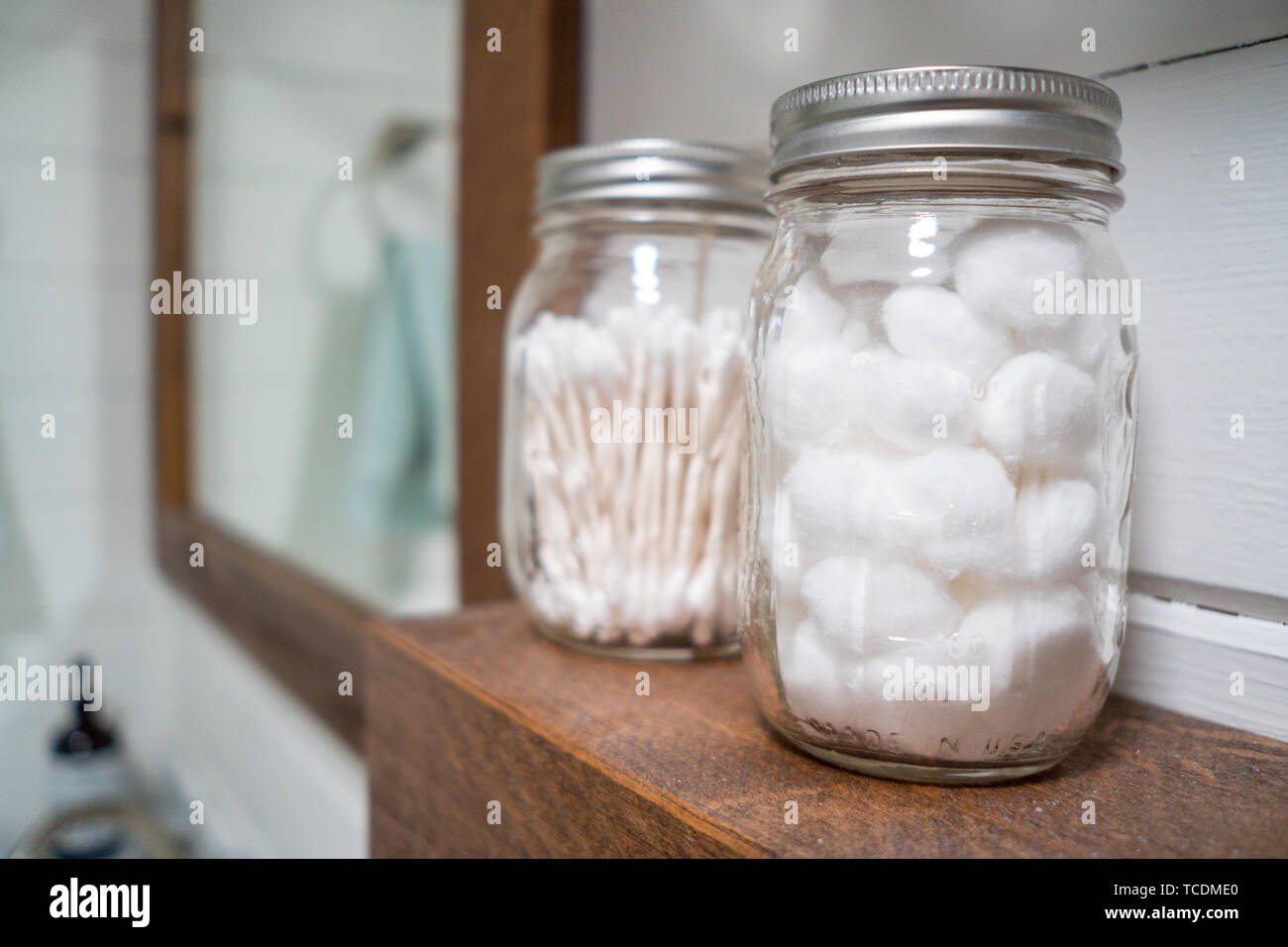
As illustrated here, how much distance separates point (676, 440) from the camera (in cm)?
42

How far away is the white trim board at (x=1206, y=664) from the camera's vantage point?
0.34 m

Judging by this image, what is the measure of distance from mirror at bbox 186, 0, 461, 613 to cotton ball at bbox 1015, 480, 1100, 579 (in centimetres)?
78

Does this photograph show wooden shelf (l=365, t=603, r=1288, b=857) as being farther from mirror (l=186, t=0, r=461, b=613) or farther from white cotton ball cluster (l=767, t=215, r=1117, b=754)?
mirror (l=186, t=0, r=461, b=613)

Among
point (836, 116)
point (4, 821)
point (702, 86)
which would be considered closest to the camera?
point (836, 116)

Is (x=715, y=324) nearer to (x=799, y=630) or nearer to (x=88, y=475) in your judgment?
(x=799, y=630)

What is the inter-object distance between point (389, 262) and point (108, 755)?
0.66 m

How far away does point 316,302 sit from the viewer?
133 centimetres

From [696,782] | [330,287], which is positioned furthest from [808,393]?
[330,287]

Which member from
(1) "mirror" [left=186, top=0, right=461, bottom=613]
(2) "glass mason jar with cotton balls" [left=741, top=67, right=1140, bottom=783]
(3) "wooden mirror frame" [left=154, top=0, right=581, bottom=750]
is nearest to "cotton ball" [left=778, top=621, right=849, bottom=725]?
(2) "glass mason jar with cotton balls" [left=741, top=67, right=1140, bottom=783]

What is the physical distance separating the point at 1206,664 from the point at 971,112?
227 millimetres

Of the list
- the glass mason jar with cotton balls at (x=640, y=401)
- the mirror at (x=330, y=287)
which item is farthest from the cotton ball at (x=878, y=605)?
the mirror at (x=330, y=287)

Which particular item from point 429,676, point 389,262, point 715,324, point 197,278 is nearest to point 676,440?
point 715,324

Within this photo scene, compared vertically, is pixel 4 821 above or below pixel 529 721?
below

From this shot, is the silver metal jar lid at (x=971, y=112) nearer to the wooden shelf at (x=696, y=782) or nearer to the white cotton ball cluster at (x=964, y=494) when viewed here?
the white cotton ball cluster at (x=964, y=494)
